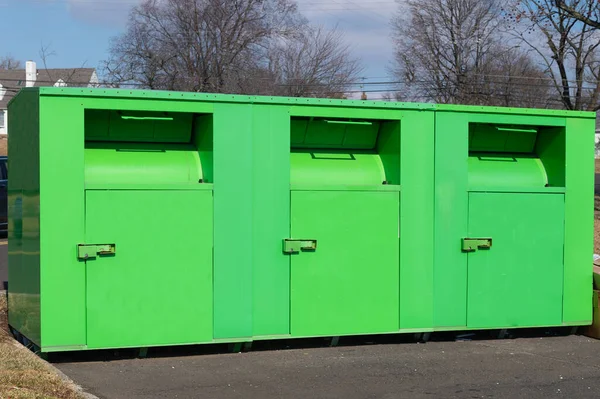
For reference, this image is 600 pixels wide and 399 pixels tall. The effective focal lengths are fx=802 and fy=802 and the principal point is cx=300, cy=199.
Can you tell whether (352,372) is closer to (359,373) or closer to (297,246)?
(359,373)

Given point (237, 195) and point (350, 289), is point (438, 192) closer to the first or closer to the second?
point (350, 289)

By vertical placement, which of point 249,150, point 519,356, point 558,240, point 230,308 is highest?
point 249,150

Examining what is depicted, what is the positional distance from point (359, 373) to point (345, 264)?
1076mm

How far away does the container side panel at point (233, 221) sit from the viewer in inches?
260

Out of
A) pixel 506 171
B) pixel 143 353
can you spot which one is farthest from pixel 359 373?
pixel 506 171

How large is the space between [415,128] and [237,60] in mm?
28084

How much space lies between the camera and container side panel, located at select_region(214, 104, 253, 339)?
21.7ft

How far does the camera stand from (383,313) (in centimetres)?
714

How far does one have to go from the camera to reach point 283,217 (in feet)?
22.4

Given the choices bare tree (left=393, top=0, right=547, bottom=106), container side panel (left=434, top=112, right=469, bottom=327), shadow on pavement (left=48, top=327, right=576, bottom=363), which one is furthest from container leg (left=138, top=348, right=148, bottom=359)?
bare tree (left=393, top=0, right=547, bottom=106)

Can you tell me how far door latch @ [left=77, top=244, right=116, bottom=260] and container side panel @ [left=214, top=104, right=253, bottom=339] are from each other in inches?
34.0

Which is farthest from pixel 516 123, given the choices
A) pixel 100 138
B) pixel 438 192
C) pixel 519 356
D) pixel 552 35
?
pixel 552 35

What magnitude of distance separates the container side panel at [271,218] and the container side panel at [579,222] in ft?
9.41

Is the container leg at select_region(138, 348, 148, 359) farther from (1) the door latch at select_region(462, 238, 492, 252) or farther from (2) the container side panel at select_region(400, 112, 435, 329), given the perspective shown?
(1) the door latch at select_region(462, 238, 492, 252)
